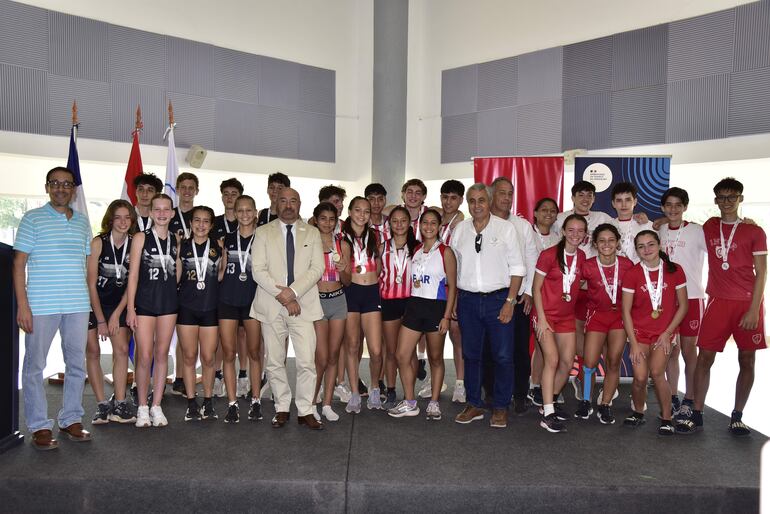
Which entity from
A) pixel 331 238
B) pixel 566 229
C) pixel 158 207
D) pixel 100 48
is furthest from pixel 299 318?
pixel 100 48

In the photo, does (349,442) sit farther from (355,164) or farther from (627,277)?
(355,164)

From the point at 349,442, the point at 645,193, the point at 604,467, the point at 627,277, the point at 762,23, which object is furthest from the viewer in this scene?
the point at 762,23

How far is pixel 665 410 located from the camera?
4156 mm

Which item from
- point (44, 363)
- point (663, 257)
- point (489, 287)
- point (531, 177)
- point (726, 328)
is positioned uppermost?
point (531, 177)

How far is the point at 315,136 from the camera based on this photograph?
910 centimetres

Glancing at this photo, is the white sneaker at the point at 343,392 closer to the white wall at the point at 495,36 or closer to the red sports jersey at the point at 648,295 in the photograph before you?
the red sports jersey at the point at 648,295

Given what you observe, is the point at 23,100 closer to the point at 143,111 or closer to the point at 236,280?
the point at 143,111

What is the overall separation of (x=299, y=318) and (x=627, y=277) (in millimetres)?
2221

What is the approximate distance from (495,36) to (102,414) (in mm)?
7073

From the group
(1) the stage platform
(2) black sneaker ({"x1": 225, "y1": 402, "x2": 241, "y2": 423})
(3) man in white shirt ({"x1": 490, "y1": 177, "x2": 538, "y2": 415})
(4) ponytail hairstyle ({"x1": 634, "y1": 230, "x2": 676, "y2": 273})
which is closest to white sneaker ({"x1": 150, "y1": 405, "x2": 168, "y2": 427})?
(1) the stage platform

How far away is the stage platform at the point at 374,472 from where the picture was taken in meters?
3.18

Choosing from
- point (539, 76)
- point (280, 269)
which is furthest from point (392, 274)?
point (539, 76)

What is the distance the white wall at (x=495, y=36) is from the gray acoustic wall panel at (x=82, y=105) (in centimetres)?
426

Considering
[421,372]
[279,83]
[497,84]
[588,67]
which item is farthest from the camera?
[279,83]
